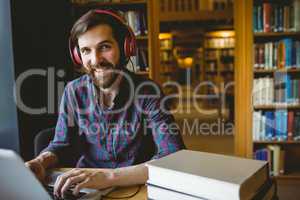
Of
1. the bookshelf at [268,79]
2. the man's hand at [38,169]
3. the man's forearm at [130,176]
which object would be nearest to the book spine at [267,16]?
the bookshelf at [268,79]

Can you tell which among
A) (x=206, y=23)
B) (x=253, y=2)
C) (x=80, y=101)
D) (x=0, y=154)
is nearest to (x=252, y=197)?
(x=0, y=154)

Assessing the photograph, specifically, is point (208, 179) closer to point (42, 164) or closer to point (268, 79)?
point (42, 164)

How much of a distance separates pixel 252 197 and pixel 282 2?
8.50ft

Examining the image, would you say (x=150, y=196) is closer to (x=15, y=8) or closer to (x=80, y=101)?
(x=80, y=101)

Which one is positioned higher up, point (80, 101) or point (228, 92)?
point (80, 101)

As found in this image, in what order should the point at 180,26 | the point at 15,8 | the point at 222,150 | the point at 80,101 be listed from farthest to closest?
1. the point at 180,26
2. the point at 222,150
3. the point at 15,8
4. the point at 80,101

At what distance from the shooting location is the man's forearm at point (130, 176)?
0.98 metres

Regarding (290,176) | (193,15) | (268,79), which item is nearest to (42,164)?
(268,79)

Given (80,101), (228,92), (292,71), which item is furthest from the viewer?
(228,92)

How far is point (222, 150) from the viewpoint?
14.1ft

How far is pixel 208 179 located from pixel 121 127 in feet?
1.96

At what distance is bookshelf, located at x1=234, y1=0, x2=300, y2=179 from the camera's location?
9.11ft

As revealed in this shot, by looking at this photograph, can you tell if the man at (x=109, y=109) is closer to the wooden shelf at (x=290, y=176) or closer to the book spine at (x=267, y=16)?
the book spine at (x=267, y=16)

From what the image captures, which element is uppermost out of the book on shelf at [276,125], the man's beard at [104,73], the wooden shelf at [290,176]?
the man's beard at [104,73]
